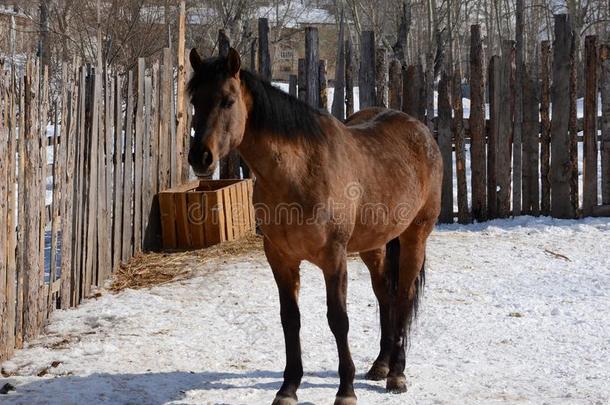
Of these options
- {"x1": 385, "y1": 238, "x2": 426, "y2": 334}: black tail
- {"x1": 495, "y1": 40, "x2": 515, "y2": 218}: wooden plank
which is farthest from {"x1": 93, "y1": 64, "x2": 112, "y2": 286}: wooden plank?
{"x1": 495, "y1": 40, "x2": 515, "y2": 218}: wooden plank

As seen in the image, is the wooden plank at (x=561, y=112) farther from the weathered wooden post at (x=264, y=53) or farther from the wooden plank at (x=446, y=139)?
the weathered wooden post at (x=264, y=53)

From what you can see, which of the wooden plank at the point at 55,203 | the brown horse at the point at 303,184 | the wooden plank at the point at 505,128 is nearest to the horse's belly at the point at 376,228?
the brown horse at the point at 303,184

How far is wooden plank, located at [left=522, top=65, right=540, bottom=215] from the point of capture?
923cm

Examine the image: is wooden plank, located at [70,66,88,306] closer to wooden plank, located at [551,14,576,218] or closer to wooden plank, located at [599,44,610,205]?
wooden plank, located at [551,14,576,218]

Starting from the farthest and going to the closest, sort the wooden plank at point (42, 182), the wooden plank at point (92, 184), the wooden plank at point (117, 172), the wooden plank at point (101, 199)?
the wooden plank at point (117, 172) < the wooden plank at point (101, 199) < the wooden plank at point (92, 184) < the wooden plank at point (42, 182)

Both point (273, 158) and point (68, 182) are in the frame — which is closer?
point (273, 158)

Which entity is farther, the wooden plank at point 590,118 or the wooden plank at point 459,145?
the wooden plank at point 590,118

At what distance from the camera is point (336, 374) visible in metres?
4.77

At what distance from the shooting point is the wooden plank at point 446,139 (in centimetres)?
914

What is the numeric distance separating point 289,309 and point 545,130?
5.93 metres

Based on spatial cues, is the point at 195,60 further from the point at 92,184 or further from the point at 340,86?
the point at 340,86

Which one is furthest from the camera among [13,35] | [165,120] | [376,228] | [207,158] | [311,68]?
[13,35]

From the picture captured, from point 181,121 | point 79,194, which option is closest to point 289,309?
point 79,194

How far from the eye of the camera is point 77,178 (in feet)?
20.2
